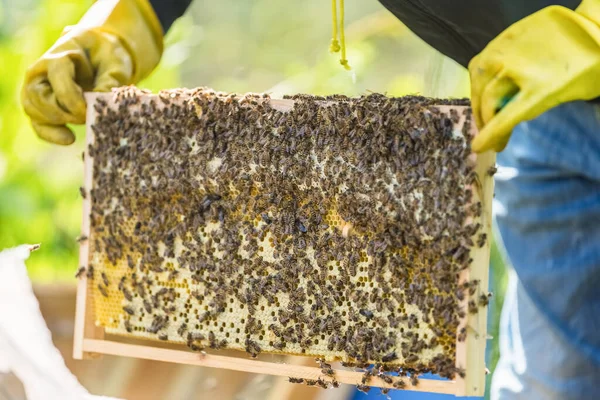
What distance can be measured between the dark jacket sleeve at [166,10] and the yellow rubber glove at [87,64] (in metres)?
0.10

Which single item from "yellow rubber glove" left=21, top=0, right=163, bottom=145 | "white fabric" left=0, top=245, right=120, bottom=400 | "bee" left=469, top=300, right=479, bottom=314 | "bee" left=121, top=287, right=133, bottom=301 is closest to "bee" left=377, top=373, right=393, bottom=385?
"bee" left=469, top=300, right=479, bottom=314

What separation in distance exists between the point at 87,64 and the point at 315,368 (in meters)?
1.32

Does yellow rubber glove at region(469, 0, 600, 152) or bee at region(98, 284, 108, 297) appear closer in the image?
yellow rubber glove at region(469, 0, 600, 152)

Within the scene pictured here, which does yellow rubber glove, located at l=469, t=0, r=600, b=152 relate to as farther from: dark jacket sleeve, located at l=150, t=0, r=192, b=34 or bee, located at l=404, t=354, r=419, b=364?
dark jacket sleeve, located at l=150, t=0, r=192, b=34

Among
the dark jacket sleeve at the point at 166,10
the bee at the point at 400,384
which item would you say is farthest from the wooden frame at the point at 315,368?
the dark jacket sleeve at the point at 166,10

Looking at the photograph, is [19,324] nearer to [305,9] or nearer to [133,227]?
[133,227]

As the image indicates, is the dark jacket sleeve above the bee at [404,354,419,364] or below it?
above

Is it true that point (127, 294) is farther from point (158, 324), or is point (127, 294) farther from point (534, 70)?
point (534, 70)

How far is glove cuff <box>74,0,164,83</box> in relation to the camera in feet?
7.72

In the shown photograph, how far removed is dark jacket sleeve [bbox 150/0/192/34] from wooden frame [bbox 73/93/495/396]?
2.35 ft

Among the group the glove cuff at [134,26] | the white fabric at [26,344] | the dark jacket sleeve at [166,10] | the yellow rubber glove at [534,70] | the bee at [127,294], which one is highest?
the dark jacket sleeve at [166,10]

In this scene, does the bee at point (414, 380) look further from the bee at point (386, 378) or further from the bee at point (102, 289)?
the bee at point (102, 289)

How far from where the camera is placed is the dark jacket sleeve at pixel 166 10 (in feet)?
8.53

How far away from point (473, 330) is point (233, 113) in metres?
0.88
